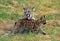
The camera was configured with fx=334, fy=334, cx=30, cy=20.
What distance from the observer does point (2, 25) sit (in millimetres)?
11789

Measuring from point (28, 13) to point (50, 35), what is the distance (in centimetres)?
149

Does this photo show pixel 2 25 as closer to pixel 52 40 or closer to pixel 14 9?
pixel 52 40

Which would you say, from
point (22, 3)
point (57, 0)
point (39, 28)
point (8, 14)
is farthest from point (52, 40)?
point (57, 0)

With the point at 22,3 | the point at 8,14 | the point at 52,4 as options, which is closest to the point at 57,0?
the point at 52,4

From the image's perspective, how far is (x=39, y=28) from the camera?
10.7 m

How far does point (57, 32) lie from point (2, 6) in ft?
17.1

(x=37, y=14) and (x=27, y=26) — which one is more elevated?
(x=27, y=26)

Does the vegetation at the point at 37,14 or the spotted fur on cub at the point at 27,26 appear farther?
the spotted fur on cub at the point at 27,26

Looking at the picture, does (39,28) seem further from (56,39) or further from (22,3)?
(22,3)

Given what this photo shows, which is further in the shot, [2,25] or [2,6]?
[2,6]

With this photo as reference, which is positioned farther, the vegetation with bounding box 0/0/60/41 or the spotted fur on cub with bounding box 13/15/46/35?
the spotted fur on cub with bounding box 13/15/46/35

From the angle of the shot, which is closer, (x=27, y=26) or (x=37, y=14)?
(x=27, y=26)

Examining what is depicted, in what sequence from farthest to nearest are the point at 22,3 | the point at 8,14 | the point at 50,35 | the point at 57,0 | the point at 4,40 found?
the point at 57,0 → the point at 22,3 → the point at 8,14 → the point at 50,35 → the point at 4,40

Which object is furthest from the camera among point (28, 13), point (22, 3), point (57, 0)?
point (57, 0)
